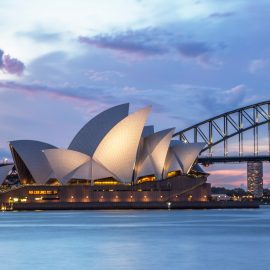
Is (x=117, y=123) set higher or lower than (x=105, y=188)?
higher

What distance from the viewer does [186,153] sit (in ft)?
414

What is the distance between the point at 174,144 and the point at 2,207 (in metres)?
30.6

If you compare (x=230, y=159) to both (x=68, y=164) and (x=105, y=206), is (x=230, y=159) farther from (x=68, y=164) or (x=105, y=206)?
(x=68, y=164)

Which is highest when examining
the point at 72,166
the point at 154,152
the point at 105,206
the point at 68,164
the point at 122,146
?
the point at 122,146

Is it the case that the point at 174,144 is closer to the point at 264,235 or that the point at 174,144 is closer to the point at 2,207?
the point at 2,207

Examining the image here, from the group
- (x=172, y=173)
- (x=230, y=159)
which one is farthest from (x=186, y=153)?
(x=230, y=159)

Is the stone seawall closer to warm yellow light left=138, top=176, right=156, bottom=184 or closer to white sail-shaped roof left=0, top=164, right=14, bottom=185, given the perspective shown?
warm yellow light left=138, top=176, right=156, bottom=184

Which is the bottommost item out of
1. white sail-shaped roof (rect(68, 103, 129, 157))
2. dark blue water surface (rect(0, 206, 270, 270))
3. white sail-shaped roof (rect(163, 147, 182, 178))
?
dark blue water surface (rect(0, 206, 270, 270))

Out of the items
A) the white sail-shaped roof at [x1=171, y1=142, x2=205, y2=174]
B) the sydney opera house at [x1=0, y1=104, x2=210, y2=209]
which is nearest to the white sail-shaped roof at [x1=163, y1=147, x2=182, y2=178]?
the sydney opera house at [x1=0, y1=104, x2=210, y2=209]

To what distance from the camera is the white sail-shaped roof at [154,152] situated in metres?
116

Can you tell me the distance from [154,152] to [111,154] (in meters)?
7.26

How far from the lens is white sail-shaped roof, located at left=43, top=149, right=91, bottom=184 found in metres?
116

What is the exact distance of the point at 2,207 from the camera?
126 meters

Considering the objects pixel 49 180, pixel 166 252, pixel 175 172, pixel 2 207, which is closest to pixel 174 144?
pixel 175 172
